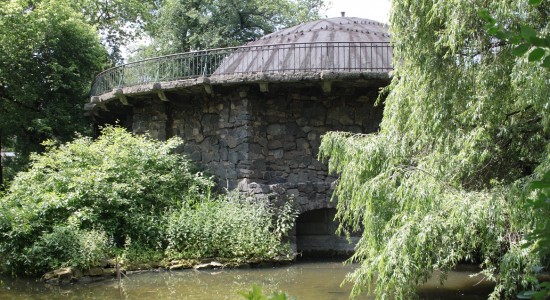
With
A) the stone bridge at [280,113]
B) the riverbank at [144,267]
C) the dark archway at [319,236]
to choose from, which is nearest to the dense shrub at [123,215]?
the riverbank at [144,267]

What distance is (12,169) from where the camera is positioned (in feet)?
64.4

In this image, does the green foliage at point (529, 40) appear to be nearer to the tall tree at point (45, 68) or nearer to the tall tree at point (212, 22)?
the tall tree at point (45, 68)

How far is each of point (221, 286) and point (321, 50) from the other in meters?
5.72

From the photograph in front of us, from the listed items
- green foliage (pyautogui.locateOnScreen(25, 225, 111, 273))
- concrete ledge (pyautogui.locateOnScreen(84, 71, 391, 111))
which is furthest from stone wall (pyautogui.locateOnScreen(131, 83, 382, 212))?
green foliage (pyautogui.locateOnScreen(25, 225, 111, 273))

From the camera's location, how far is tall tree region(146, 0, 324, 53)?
2109 centimetres

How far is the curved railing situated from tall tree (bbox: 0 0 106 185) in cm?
261

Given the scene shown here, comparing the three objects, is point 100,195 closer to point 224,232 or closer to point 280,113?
point 224,232

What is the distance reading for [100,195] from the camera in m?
10.7

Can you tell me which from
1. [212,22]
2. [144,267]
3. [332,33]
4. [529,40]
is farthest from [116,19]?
[529,40]

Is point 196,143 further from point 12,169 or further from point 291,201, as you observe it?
point 12,169

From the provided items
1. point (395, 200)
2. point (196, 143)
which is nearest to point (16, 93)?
point (196, 143)

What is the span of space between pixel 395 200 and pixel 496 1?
222 centimetres

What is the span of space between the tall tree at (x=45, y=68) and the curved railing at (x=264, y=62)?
2.61 meters

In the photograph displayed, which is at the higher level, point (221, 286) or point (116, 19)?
point (116, 19)
